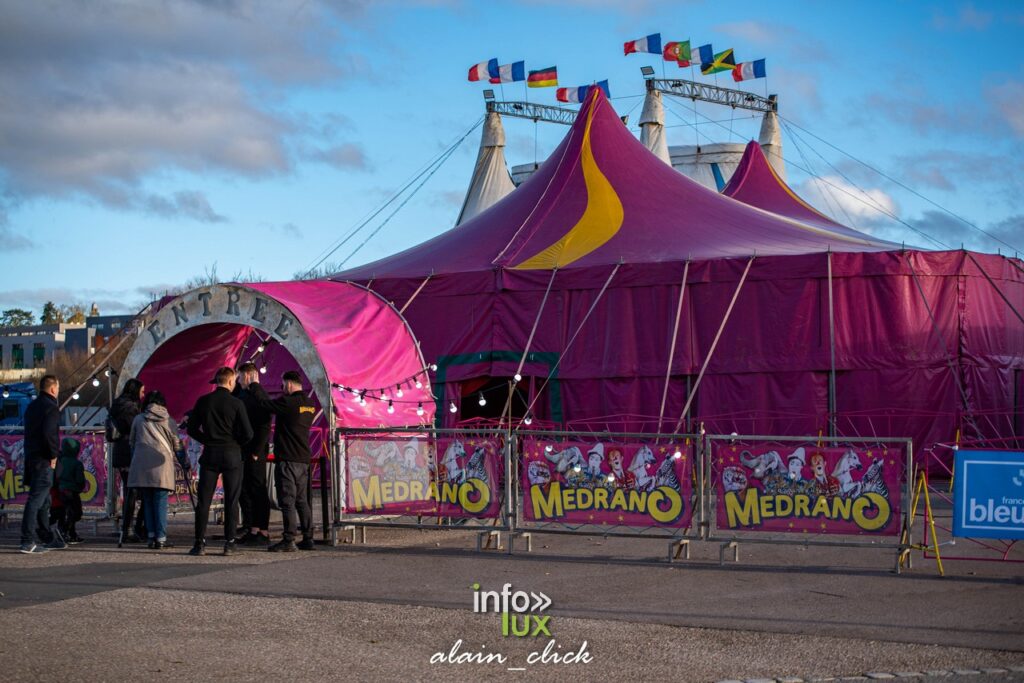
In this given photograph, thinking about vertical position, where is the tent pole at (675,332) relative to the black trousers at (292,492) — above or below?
above

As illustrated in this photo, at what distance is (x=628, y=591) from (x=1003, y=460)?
11.1ft

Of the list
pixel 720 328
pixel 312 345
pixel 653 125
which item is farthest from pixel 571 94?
pixel 312 345

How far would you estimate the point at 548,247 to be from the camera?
63.7 ft

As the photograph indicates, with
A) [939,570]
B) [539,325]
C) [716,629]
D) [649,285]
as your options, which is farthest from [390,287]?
[716,629]

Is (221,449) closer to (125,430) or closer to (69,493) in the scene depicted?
(125,430)

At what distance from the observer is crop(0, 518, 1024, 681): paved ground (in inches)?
254

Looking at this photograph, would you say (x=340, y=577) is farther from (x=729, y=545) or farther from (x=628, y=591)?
(x=729, y=545)

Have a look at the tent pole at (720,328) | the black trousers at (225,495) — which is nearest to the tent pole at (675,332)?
the tent pole at (720,328)

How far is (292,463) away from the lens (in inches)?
438

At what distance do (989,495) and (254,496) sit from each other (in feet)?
22.8

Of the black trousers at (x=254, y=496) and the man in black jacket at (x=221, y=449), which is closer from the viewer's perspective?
the man in black jacket at (x=221, y=449)

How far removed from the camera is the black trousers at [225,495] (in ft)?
35.8

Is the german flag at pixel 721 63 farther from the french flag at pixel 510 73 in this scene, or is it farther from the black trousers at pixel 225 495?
the black trousers at pixel 225 495

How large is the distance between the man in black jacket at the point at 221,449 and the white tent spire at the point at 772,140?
33590 millimetres
